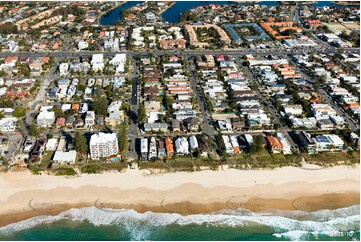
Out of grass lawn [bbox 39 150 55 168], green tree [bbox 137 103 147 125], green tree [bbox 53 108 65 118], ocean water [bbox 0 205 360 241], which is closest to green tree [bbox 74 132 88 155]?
grass lawn [bbox 39 150 55 168]

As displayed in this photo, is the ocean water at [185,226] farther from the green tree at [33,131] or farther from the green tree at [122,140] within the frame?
the green tree at [33,131]

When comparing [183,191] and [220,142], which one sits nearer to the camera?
[183,191]

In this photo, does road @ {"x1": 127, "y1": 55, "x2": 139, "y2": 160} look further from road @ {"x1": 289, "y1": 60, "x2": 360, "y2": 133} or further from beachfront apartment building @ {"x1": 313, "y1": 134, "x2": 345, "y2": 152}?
road @ {"x1": 289, "y1": 60, "x2": 360, "y2": 133}

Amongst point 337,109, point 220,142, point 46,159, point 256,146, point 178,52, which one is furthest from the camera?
point 178,52

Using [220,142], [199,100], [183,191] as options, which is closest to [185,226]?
[183,191]

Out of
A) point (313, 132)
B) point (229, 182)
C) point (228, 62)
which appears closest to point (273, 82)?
point (228, 62)

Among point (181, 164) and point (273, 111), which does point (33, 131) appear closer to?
point (181, 164)

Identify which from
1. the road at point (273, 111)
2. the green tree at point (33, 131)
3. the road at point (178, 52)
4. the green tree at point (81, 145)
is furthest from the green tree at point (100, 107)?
the road at point (178, 52)
